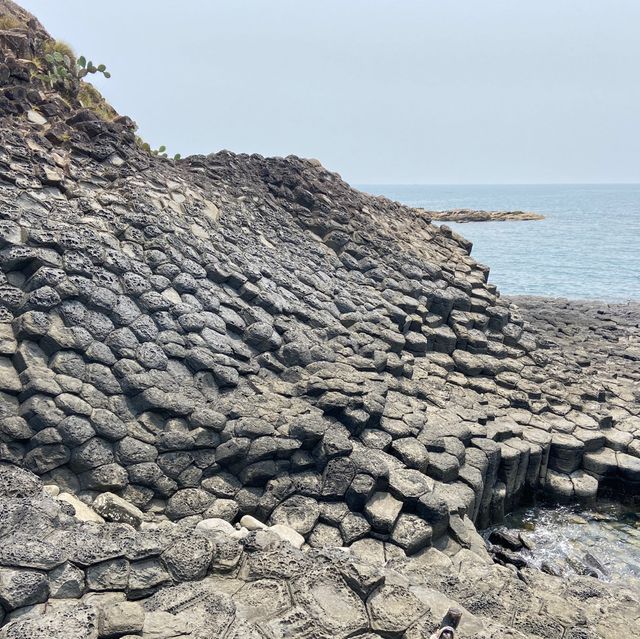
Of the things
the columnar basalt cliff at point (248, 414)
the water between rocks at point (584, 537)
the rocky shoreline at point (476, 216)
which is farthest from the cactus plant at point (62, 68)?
the rocky shoreline at point (476, 216)

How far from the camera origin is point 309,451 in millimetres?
8953

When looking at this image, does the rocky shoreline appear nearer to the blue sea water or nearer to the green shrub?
the blue sea water

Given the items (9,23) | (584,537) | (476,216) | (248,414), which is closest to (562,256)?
(476,216)

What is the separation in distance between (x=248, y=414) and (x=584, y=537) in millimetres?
5955

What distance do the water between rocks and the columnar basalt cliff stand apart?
1.30ft

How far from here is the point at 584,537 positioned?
10.3 metres

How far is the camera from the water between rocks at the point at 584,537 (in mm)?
9398

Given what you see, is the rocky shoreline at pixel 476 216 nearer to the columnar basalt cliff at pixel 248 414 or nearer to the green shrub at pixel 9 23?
the columnar basalt cliff at pixel 248 414

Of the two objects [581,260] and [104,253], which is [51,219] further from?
[581,260]

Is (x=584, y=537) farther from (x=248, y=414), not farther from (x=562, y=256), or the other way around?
(x=562, y=256)

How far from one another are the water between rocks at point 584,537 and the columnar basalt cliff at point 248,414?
1.30 feet

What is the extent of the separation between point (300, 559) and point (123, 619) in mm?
1715

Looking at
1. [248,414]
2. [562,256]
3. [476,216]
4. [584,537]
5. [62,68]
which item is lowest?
[584,537]

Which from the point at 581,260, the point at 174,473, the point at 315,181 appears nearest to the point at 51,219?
the point at 174,473
